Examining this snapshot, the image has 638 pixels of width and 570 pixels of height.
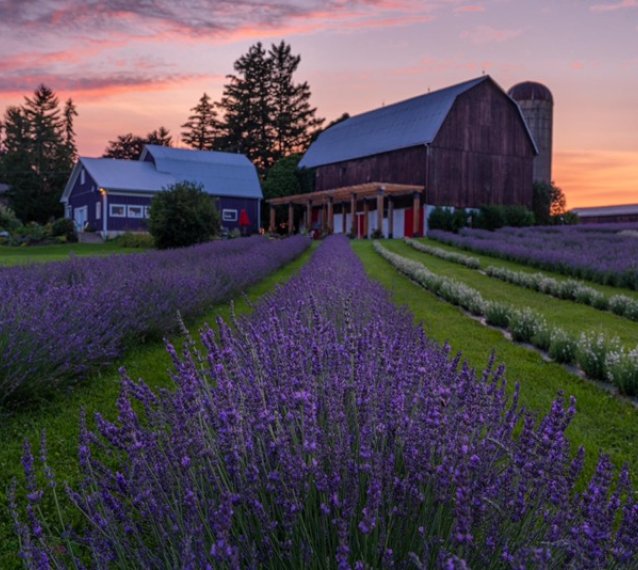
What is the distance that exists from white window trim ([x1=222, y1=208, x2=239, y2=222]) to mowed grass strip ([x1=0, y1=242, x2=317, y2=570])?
37456mm

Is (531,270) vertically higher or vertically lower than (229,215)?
lower

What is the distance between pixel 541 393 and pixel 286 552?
4080mm

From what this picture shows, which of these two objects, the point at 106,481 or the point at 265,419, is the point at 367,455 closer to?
the point at 265,419

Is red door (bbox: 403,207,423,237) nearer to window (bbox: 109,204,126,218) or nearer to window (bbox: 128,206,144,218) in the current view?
window (bbox: 128,206,144,218)

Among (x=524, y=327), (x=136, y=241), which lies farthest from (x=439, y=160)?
(x=524, y=327)

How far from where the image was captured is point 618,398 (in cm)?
535

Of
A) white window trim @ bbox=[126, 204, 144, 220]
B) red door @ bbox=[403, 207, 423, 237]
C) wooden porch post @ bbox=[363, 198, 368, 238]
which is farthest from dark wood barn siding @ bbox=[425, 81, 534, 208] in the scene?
white window trim @ bbox=[126, 204, 144, 220]

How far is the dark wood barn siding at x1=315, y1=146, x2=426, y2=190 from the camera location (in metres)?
36.2

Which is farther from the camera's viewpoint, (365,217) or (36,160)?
(36,160)

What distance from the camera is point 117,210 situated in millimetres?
38312

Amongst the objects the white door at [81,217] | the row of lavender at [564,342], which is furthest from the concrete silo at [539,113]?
the row of lavender at [564,342]

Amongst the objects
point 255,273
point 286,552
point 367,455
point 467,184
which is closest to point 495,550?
point 367,455

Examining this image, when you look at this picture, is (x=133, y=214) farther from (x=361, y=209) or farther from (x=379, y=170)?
(x=379, y=170)

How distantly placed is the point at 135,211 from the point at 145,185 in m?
1.86
